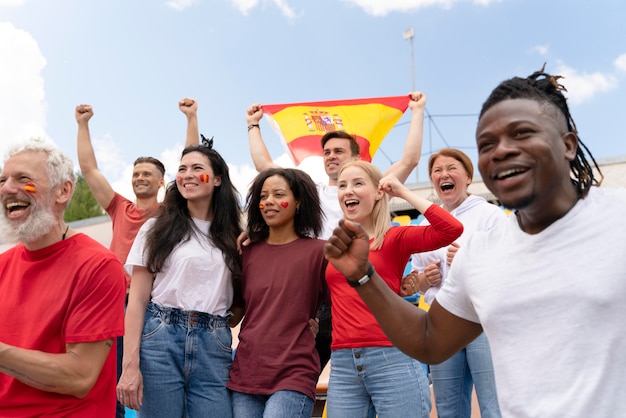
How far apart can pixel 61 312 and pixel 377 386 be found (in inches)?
59.7

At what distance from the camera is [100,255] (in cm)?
249

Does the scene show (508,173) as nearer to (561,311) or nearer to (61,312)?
(561,311)

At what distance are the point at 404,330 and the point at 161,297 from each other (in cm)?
166

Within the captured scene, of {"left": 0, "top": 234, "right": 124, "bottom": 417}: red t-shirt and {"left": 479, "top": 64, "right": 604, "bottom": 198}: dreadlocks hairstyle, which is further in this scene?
{"left": 0, "top": 234, "right": 124, "bottom": 417}: red t-shirt

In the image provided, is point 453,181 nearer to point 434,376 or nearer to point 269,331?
point 434,376

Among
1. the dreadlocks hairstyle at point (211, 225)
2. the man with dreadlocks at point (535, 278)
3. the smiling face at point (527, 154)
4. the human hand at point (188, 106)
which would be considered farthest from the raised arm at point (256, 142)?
the smiling face at point (527, 154)

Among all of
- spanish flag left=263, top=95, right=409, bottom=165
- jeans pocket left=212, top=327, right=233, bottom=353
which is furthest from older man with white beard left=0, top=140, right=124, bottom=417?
spanish flag left=263, top=95, right=409, bottom=165

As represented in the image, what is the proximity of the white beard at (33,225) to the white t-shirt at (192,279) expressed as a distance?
74cm

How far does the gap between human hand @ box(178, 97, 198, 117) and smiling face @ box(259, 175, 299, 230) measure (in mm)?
1156

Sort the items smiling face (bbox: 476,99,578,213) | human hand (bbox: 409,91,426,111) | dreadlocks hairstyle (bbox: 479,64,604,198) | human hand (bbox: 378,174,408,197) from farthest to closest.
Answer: human hand (bbox: 409,91,426,111) → human hand (bbox: 378,174,408,197) → dreadlocks hairstyle (bbox: 479,64,604,198) → smiling face (bbox: 476,99,578,213)

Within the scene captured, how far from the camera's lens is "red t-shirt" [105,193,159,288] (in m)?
4.20

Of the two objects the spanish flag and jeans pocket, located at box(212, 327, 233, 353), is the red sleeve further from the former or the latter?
the spanish flag

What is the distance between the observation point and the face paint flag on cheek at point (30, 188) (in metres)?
2.58


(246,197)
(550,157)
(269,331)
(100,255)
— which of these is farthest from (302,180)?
(550,157)
